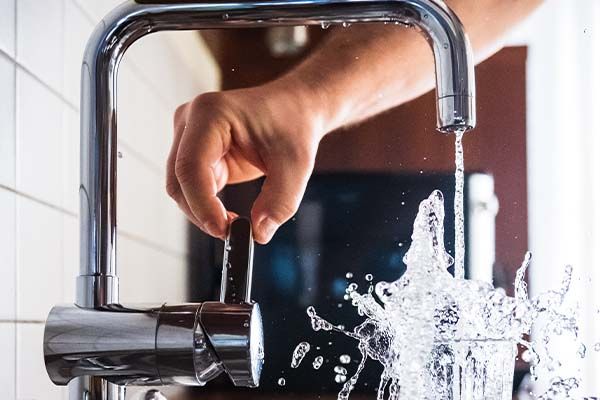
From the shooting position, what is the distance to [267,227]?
110 centimetres

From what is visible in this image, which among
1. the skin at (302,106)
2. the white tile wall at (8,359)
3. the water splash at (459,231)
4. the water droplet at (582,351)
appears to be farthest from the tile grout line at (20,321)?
the water droplet at (582,351)

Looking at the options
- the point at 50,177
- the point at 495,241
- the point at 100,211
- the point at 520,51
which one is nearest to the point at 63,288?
the point at 50,177

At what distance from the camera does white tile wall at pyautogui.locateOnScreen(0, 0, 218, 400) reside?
0.87 m

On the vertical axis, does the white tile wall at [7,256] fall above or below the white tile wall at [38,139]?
below

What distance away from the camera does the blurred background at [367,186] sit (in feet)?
3.61

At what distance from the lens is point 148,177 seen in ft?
3.59

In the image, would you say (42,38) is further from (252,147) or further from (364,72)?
(364,72)

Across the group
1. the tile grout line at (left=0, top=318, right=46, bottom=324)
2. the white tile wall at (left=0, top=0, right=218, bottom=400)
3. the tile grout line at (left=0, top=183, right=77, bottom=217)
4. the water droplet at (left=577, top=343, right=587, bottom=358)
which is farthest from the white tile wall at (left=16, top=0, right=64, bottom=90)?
the water droplet at (left=577, top=343, right=587, bottom=358)

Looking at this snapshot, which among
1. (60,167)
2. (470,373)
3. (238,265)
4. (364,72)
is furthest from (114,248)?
(364,72)

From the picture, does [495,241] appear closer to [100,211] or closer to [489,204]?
[489,204]

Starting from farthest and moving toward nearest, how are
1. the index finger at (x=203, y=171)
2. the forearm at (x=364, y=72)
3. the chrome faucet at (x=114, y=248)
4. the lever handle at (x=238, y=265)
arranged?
the forearm at (x=364, y=72) → the index finger at (x=203, y=171) → the lever handle at (x=238, y=265) → the chrome faucet at (x=114, y=248)

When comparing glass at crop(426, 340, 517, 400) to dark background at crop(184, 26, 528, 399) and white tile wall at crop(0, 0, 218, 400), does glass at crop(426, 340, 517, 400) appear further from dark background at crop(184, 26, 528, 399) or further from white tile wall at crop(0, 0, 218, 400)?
white tile wall at crop(0, 0, 218, 400)

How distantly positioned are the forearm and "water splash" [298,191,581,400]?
12 centimetres

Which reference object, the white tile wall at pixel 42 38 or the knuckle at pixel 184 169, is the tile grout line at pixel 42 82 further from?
the knuckle at pixel 184 169
